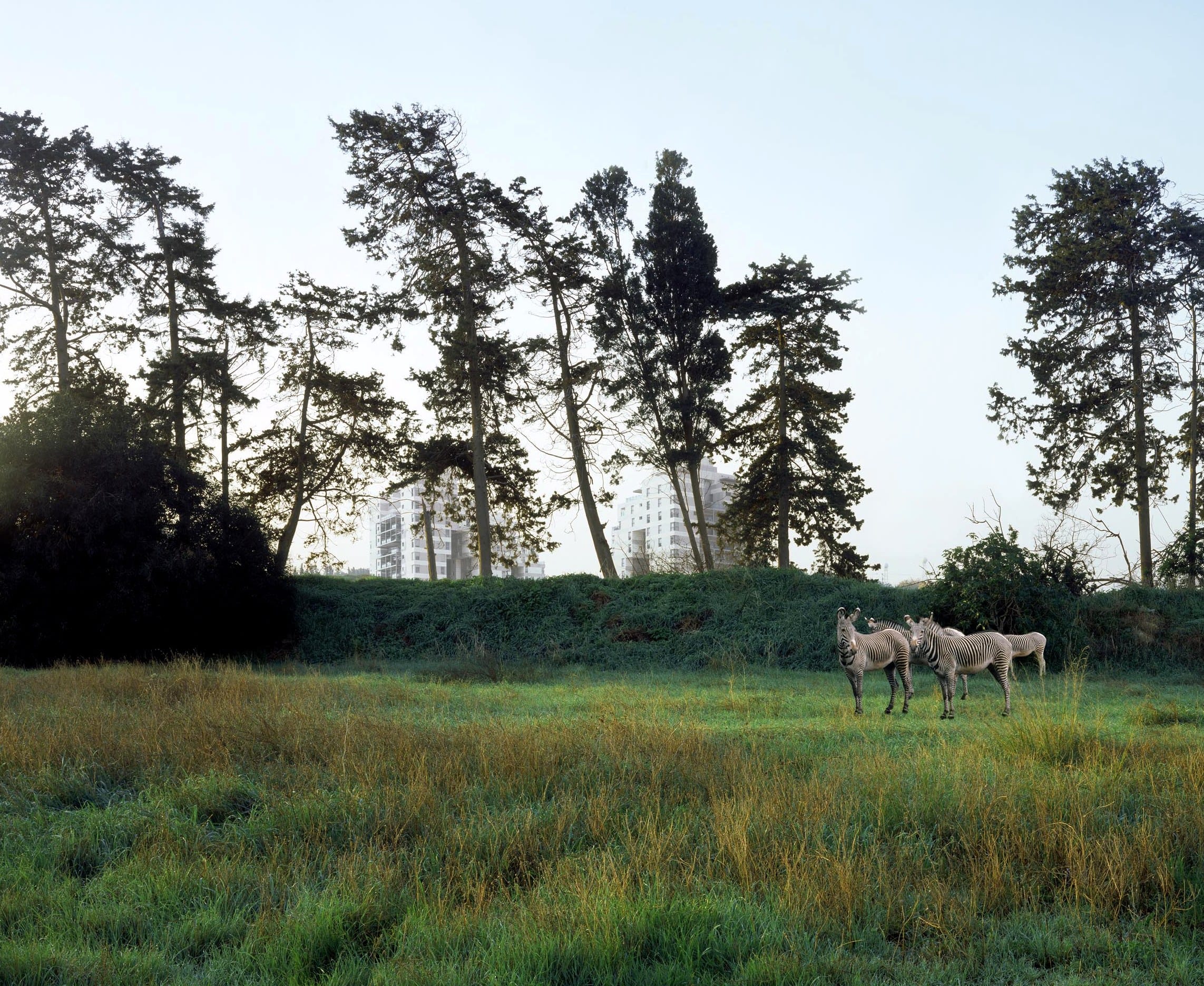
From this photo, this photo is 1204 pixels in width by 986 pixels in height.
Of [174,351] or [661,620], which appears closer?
[661,620]

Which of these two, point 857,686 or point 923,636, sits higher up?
point 923,636

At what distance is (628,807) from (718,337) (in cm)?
2734

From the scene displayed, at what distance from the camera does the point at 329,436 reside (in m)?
34.5

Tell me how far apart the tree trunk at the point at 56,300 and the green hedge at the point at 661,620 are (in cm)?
1085

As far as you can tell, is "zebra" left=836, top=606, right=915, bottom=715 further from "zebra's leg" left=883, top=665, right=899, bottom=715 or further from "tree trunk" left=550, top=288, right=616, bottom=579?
"tree trunk" left=550, top=288, right=616, bottom=579

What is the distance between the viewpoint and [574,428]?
31.2m

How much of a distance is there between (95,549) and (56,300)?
1207 cm

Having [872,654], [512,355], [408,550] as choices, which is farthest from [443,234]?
[408,550]

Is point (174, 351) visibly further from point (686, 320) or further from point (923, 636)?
point (923, 636)

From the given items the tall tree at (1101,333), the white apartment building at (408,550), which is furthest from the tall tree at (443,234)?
the white apartment building at (408,550)

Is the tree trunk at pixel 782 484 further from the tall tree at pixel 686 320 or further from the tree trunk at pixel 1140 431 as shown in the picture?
the tree trunk at pixel 1140 431

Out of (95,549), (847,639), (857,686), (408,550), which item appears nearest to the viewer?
(847,639)

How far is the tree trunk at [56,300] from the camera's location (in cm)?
3048

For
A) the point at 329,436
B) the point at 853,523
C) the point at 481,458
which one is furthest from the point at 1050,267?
the point at 329,436
